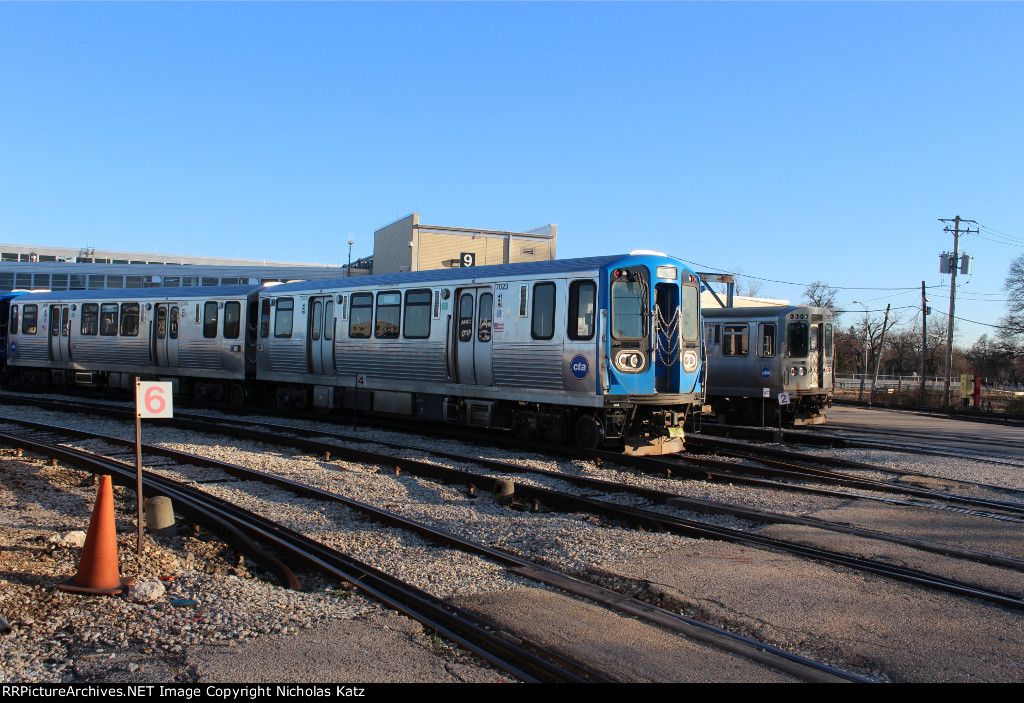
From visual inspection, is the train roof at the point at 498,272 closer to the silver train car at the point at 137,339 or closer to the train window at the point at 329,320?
the train window at the point at 329,320

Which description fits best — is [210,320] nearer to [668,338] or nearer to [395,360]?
[395,360]

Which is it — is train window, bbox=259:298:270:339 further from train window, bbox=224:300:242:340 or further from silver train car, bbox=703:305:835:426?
silver train car, bbox=703:305:835:426

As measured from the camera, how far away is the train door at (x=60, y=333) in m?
25.2

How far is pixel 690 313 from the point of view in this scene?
13.8 meters

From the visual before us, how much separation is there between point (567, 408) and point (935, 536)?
6518mm

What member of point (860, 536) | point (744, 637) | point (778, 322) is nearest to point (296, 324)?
point (778, 322)

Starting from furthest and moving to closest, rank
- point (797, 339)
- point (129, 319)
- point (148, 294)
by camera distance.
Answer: point (129, 319), point (148, 294), point (797, 339)

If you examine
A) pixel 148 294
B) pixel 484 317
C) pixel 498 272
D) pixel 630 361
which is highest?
pixel 148 294

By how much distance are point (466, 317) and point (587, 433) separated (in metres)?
3.43

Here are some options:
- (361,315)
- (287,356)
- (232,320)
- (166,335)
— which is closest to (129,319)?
(166,335)

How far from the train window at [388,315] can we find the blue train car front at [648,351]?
5549mm

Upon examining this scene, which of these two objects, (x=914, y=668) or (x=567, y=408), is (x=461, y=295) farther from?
(x=914, y=668)

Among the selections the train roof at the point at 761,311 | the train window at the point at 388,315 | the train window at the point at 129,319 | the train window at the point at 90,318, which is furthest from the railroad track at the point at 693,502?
the train window at the point at 90,318

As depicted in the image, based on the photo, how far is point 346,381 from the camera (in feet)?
58.0
